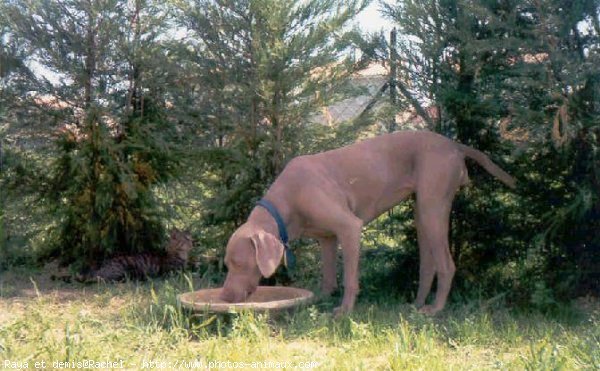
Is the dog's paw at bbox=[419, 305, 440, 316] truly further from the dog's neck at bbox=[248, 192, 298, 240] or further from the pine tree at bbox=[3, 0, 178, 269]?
the pine tree at bbox=[3, 0, 178, 269]

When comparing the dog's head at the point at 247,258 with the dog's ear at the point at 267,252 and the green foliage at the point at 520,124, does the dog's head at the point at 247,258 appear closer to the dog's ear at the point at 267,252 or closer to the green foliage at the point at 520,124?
the dog's ear at the point at 267,252

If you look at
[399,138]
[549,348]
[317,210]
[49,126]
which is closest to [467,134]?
[399,138]

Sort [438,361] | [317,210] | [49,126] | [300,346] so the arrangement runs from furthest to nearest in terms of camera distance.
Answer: [49,126] → [317,210] → [300,346] → [438,361]

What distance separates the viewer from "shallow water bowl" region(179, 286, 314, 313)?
499cm

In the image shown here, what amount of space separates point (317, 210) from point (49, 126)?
11.4ft

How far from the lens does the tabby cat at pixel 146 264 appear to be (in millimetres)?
7305

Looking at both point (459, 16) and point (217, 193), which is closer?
point (459, 16)

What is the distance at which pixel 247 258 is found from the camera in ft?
17.5

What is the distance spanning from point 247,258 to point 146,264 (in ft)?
7.96

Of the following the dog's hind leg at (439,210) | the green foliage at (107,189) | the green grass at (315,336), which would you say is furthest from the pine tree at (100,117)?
the dog's hind leg at (439,210)

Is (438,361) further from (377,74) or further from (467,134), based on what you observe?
(377,74)

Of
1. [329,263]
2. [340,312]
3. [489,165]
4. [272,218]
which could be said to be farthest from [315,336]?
[489,165]

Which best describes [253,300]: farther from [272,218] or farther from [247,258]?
[272,218]

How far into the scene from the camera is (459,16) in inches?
252
